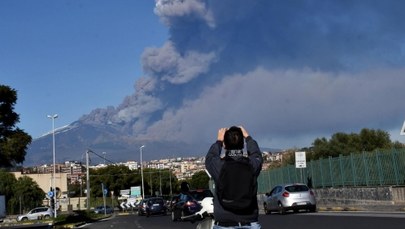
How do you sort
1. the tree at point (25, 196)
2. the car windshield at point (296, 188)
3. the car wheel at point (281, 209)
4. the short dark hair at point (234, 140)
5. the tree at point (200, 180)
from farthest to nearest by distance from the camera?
1. the tree at point (200, 180)
2. the tree at point (25, 196)
3. the car wheel at point (281, 209)
4. the car windshield at point (296, 188)
5. the short dark hair at point (234, 140)

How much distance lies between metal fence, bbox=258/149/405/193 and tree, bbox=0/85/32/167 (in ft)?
58.6

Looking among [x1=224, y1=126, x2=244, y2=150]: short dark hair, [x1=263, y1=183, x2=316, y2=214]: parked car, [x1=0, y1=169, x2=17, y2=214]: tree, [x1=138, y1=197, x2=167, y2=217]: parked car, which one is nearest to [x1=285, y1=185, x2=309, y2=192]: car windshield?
[x1=263, y1=183, x2=316, y2=214]: parked car

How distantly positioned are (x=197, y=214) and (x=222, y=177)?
1624mm

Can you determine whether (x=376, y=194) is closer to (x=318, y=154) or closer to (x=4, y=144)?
(x=4, y=144)

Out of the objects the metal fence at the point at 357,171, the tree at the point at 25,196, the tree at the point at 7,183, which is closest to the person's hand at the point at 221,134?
the metal fence at the point at 357,171

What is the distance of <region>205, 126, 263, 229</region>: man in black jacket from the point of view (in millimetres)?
5480

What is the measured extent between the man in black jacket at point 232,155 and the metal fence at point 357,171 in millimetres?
23323

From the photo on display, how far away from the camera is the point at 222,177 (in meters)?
5.41

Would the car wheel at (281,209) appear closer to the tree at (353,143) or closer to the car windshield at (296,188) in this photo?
the car windshield at (296,188)

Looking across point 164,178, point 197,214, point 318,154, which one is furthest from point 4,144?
point 164,178

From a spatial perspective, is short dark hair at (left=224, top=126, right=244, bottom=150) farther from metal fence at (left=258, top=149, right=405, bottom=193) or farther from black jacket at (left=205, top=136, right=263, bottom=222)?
metal fence at (left=258, top=149, right=405, bottom=193)

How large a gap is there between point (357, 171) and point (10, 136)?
19.6m

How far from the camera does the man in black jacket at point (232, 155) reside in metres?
5.48

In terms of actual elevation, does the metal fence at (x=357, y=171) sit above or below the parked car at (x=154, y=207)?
above
